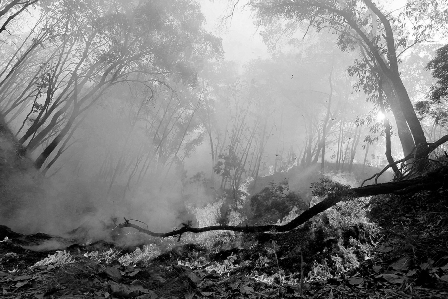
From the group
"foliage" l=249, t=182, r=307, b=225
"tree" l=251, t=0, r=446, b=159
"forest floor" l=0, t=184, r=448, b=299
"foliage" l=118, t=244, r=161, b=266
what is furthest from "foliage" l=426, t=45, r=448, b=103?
"foliage" l=118, t=244, r=161, b=266

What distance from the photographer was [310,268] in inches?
153

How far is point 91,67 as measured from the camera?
14.2 m

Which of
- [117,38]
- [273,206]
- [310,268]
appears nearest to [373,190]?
[310,268]

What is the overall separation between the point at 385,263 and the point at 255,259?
2.17m

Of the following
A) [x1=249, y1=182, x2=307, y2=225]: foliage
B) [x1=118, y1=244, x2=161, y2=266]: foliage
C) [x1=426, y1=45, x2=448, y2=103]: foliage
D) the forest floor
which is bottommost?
[x1=118, y1=244, x2=161, y2=266]: foliage

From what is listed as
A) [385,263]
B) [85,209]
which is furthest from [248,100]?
[385,263]

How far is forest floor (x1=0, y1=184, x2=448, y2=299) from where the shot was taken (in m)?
2.91

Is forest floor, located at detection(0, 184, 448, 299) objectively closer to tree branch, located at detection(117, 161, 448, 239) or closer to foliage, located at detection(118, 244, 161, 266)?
foliage, located at detection(118, 244, 161, 266)

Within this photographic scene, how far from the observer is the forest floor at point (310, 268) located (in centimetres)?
291

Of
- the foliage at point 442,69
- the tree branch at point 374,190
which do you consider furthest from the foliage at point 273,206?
the tree branch at point 374,190

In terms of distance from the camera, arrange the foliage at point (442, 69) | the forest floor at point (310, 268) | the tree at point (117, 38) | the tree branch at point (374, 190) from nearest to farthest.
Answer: the forest floor at point (310, 268)
the tree branch at point (374, 190)
the foliage at point (442, 69)
the tree at point (117, 38)

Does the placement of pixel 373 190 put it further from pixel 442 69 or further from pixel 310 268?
pixel 442 69

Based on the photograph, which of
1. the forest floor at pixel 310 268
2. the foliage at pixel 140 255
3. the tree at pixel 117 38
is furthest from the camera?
the tree at pixel 117 38

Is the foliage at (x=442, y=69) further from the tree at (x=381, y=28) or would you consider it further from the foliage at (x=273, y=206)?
the foliage at (x=273, y=206)
